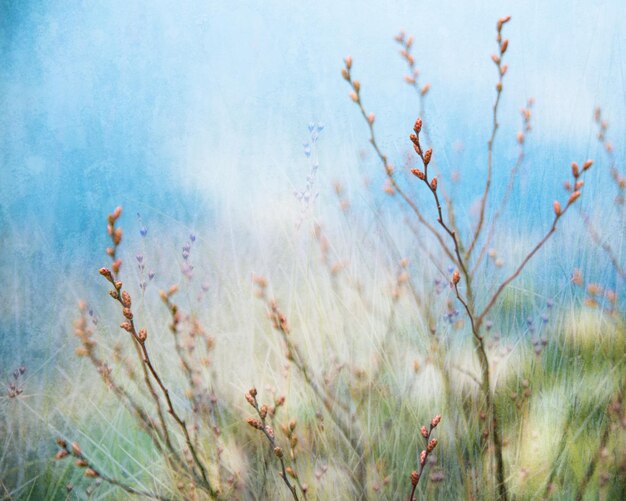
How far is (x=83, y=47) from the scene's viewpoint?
171 cm

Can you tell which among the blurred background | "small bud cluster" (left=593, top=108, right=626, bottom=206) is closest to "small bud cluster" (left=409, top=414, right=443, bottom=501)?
the blurred background

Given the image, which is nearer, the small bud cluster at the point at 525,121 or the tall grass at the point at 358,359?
the tall grass at the point at 358,359

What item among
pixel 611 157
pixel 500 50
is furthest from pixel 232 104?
pixel 611 157

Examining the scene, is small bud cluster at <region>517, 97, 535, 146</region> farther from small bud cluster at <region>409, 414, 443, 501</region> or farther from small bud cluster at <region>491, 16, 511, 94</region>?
small bud cluster at <region>409, 414, 443, 501</region>

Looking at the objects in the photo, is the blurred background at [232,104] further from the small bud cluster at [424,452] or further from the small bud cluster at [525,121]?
the small bud cluster at [424,452]

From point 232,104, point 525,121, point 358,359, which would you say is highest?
point 525,121

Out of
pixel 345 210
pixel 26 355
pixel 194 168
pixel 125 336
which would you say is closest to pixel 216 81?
pixel 194 168

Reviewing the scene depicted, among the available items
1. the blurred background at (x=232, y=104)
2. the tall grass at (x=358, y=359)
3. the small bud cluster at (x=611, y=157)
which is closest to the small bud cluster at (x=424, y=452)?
the tall grass at (x=358, y=359)

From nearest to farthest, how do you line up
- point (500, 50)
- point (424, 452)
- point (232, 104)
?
point (424, 452)
point (500, 50)
point (232, 104)

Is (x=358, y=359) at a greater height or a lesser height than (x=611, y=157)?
lesser

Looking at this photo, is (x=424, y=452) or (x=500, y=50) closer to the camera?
(x=424, y=452)

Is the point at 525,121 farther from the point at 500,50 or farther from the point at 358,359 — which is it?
the point at 358,359

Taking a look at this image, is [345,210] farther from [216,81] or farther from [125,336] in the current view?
[125,336]

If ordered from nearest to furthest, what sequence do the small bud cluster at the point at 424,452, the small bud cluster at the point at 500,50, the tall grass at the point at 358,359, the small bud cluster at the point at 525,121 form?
the small bud cluster at the point at 424,452, the small bud cluster at the point at 500,50, the tall grass at the point at 358,359, the small bud cluster at the point at 525,121
